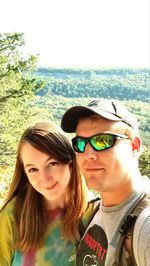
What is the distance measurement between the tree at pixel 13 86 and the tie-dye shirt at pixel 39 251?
1299cm

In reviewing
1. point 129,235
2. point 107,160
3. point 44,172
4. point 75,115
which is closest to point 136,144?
point 107,160

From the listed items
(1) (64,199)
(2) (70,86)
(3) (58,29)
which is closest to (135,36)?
(2) (70,86)

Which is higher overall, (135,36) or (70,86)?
(135,36)

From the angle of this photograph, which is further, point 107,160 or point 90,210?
point 90,210

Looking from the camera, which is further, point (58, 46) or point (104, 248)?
point (58, 46)

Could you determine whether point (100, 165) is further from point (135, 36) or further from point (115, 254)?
point (135, 36)

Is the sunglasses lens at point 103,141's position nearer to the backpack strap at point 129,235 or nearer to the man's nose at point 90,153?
the man's nose at point 90,153

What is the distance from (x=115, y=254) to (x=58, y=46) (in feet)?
418

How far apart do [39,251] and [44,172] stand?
1.05 feet

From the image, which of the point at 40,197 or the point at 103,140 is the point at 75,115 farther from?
the point at 40,197

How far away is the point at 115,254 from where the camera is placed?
128cm

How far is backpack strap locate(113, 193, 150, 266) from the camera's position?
1.20m

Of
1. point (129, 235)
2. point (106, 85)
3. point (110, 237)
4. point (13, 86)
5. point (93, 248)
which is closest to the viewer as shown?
point (129, 235)

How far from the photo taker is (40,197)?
6.47 ft
